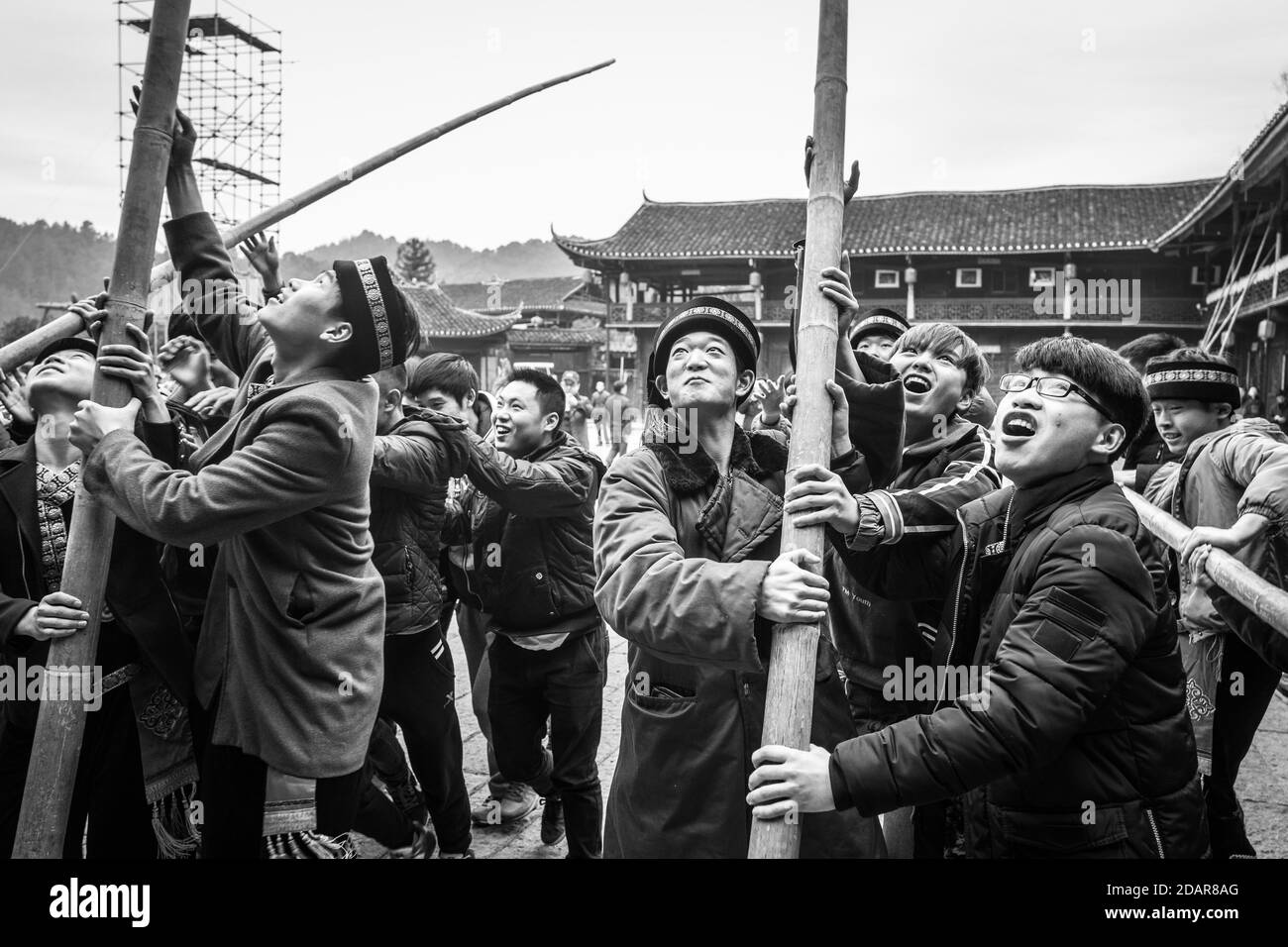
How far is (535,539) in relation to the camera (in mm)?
3674

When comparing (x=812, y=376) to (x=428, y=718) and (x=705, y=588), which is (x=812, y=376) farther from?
(x=428, y=718)

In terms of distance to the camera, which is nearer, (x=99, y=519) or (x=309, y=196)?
(x=99, y=519)

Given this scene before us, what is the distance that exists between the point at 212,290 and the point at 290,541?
3.67 ft

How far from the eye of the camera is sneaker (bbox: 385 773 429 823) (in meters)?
3.42

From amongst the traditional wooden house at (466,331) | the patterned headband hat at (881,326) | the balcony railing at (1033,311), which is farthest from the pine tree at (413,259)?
the patterned headband hat at (881,326)

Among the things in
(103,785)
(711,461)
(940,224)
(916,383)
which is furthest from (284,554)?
(940,224)

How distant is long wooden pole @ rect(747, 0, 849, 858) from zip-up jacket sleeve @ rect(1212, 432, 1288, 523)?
1.88 m

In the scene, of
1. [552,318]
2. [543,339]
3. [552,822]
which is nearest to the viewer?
[552,822]

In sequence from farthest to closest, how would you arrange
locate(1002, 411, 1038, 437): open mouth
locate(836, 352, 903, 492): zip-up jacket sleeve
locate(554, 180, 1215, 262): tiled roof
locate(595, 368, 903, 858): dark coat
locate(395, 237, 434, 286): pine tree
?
locate(395, 237, 434, 286): pine tree, locate(554, 180, 1215, 262): tiled roof, locate(836, 352, 903, 492): zip-up jacket sleeve, locate(1002, 411, 1038, 437): open mouth, locate(595, 368, 903, 858): dark coat

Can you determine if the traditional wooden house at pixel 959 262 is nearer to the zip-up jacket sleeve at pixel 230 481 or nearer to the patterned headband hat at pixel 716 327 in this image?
the patterned headband hat at pixel 716 327

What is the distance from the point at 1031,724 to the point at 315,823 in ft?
5.55

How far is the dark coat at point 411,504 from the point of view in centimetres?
317

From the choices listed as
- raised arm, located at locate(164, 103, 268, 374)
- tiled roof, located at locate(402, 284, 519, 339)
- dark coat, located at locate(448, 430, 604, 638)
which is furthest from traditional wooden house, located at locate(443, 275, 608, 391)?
raised arm, located at locate(164, 103, 268, 374)

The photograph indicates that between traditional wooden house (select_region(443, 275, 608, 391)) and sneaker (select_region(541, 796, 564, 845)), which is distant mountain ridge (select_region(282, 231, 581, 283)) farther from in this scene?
sneaker (select_region(541, 796, 564, 845))
